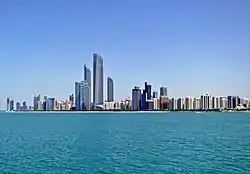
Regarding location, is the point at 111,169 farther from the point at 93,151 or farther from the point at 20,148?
the point at 20,148

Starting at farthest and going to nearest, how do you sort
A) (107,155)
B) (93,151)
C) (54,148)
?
(54,148) < (93,151) < (107,155)

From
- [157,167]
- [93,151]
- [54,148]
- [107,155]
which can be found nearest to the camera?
A: [157,167]

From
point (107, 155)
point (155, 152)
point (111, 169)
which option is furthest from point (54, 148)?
point (111, 169)

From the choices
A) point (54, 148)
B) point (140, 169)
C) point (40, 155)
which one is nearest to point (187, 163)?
point (140, 169)

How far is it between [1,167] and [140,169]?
1300cm

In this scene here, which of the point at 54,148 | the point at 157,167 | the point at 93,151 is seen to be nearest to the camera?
the point at 157,167

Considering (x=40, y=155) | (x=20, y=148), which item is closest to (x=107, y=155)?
(x=40, y=155)

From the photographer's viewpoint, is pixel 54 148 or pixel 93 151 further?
pixel 54 148

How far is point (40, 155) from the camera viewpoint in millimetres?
44312

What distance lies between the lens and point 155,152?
151 feet

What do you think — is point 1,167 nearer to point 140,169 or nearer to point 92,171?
point 92,171

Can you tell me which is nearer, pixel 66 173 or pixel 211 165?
pixel 66 173

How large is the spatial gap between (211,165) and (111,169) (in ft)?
30.6

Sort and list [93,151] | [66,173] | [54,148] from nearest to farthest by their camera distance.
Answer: [66,173]
[93,151]
[54,148]
